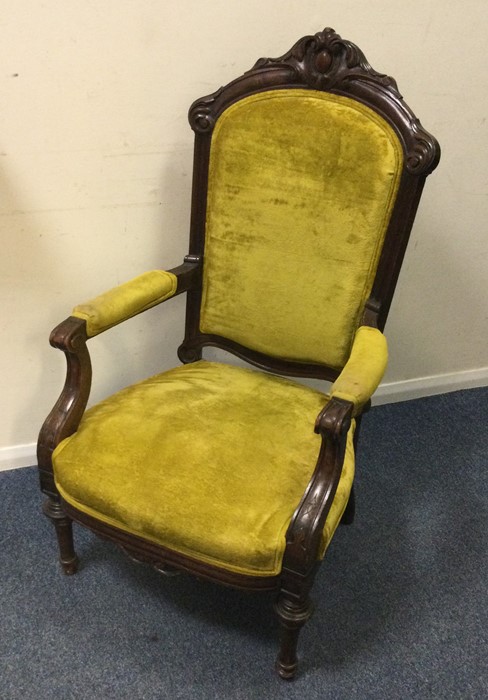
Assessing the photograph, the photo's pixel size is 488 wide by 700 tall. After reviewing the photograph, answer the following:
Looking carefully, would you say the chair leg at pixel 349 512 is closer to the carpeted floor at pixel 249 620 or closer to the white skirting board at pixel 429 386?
the carpeted floor at pixel 249 620

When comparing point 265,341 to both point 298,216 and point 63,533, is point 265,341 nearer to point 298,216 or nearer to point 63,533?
point 298,216

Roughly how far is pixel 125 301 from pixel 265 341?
13.9 inches

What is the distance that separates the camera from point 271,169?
1.35 metres

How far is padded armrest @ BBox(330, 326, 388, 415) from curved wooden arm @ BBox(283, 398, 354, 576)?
0.03m

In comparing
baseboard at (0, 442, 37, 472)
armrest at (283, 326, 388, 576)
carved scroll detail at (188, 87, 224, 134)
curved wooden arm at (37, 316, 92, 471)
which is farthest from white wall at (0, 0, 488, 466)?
armrest at (283, 326, 388, 576)

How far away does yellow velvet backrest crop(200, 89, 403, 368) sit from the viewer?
4.19ft

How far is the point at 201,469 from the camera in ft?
3.84

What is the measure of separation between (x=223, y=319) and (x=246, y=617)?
0.70 meters

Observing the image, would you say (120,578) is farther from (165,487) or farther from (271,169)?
(271,169)

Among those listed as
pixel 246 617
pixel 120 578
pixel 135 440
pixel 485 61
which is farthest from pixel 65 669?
pixel 485 61

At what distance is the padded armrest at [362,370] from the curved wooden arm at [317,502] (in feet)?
0.09

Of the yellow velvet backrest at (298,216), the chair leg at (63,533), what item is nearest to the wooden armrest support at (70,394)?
the chair leg at (63,533)

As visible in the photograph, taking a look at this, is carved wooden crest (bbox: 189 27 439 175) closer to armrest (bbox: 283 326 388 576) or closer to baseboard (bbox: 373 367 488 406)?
armrest (bbox: 283 326 388 576)

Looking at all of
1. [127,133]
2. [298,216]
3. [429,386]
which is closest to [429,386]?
[429,386]
